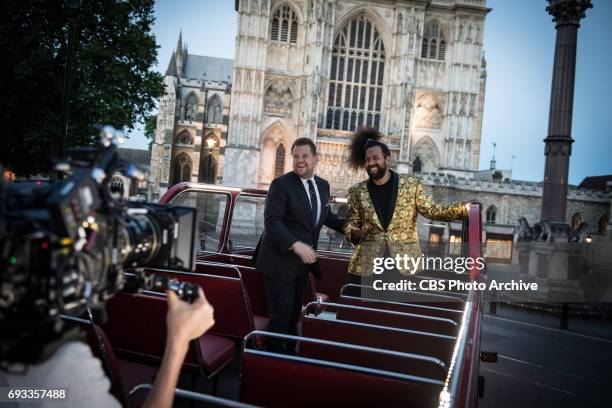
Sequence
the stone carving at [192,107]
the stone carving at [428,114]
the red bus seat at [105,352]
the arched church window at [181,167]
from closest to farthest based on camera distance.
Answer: the red bus seat at [105,352] → the stone carving at [428,114] → the arched church window at [181,167] → the stone carving at [192,107]

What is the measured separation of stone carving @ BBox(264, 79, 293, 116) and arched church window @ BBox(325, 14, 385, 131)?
298cm

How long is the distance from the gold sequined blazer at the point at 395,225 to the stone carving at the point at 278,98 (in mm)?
29330

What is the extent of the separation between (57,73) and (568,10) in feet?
46.3

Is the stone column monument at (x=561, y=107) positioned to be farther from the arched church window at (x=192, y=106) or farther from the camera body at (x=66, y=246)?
the arched church window at (x=192, y=106)

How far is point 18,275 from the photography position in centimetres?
94

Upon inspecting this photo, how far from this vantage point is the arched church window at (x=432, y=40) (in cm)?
3372

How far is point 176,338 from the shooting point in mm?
1259

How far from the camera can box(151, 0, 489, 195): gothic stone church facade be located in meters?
31.3

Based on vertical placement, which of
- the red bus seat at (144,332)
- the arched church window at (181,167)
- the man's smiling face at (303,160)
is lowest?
the red bus seat at (144,332)

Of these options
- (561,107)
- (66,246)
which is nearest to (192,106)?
(561,107)

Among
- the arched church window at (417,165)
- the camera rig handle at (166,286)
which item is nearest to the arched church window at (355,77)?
the arched church window at (417,165)

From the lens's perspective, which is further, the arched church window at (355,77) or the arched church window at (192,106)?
the arched church window at (192,106)

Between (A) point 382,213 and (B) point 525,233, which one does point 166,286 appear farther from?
(B) point 525,233

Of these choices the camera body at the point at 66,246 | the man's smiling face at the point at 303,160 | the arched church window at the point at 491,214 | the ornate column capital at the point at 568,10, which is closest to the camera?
the camera body at the point at 66,246
